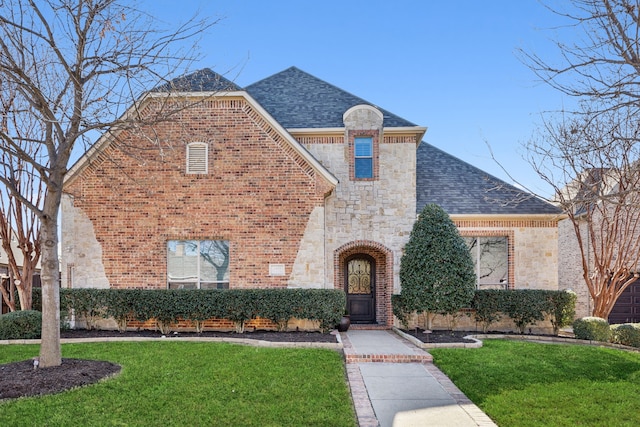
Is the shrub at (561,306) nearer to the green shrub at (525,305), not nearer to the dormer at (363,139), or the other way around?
the green shrub at (525,305)

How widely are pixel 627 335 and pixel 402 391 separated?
8404mm

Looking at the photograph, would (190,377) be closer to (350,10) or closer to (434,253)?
(434,253)

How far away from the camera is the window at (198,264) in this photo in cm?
1365

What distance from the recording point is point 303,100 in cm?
1684

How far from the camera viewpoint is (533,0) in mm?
7379

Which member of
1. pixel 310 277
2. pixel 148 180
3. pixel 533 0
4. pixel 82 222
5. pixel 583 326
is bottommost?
pixel 583 326

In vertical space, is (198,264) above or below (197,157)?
below

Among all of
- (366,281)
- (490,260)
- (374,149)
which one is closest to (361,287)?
(366,281)

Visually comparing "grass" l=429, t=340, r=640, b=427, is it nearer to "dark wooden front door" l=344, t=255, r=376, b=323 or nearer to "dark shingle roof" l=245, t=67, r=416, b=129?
"dark wooden front door" l=344, t=255, r=376, b=323

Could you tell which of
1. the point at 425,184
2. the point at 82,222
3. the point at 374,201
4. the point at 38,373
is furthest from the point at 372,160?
the point at 38,373

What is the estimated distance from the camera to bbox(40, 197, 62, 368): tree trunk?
26.2ft

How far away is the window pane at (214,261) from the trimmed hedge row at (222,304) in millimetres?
792

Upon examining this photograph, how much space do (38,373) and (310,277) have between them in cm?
735

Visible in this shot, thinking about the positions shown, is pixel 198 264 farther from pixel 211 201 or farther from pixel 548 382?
pixel 548 382
